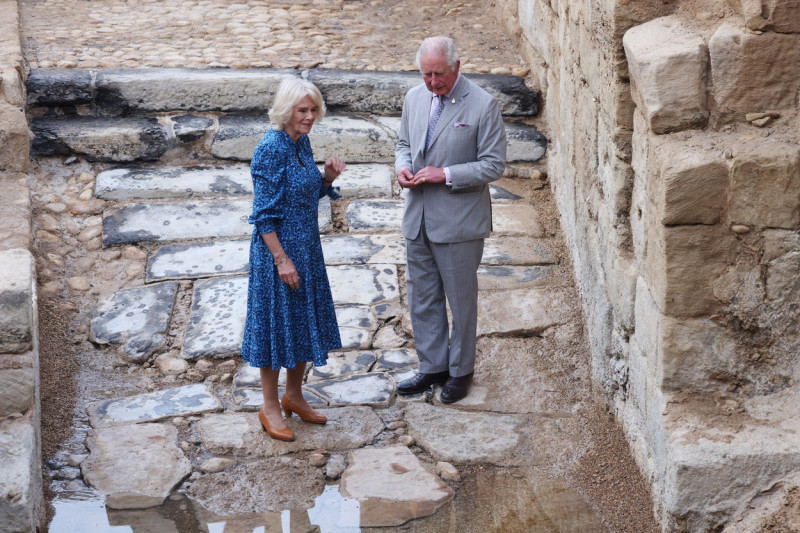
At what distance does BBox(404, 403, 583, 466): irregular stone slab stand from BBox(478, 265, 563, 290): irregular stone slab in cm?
118

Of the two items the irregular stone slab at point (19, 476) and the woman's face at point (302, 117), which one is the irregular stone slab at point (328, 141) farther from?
the irregular stone slab at point (19, 476)

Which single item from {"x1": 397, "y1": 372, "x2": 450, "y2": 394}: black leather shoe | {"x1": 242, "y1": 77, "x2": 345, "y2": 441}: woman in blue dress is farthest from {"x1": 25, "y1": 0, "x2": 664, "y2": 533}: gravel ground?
{"x1": 397, "y1": 372, "x2": 450, "y2": 394}: black leather shoe

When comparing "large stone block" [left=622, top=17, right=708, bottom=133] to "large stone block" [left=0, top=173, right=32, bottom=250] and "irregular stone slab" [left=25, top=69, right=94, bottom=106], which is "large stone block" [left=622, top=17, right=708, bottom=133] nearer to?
"large stone block" [left=0, top=173, right=32, bottom=250]

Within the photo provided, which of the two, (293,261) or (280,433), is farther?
(280,433)

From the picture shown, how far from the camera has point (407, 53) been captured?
782 cm

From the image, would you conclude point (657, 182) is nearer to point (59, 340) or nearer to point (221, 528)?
point (221, 528)

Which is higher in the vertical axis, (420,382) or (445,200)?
(445,200)

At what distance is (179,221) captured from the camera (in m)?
5.98

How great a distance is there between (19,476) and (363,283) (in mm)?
2534

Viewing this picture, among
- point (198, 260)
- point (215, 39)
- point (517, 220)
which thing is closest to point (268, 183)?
point (198, 260)

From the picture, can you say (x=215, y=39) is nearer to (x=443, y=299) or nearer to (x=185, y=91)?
(x=185, y=91)

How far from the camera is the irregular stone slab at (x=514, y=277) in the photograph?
212 inches

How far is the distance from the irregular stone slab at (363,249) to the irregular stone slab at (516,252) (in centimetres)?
53

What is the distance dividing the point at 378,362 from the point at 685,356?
6.04 feet
